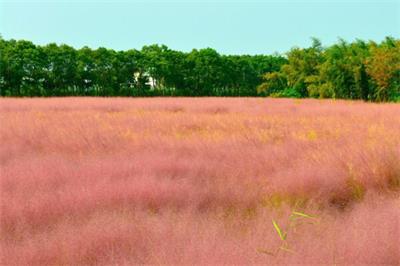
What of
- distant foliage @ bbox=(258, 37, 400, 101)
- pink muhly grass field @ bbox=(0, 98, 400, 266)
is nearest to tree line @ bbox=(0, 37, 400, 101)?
distant foliage @ bbox=(258, 37, 400, 101)

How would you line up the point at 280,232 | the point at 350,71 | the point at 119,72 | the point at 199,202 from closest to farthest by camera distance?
the point at 280,232, the point at 199,202, the point at 350,71, the point at 119,72

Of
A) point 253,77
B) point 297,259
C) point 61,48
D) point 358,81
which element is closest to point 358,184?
point 297,259

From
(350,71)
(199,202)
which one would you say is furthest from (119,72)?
(199,202)

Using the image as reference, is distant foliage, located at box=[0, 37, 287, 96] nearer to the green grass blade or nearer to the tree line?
the tree line

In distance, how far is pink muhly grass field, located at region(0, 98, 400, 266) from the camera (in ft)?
8.04

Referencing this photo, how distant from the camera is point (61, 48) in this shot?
44594 mm

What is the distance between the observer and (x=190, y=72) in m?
53.9

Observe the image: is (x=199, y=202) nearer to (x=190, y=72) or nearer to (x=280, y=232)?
(x=280, y=232)

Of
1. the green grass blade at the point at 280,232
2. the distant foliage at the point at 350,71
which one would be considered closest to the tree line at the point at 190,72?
the distant foliage at the point at 350,71

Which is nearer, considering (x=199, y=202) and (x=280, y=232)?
(x=280, y=232)

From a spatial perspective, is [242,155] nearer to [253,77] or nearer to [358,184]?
[358,184]

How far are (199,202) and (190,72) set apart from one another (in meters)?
51.1

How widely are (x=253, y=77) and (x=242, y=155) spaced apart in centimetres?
5608

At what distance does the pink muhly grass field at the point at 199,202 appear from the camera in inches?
96.4
